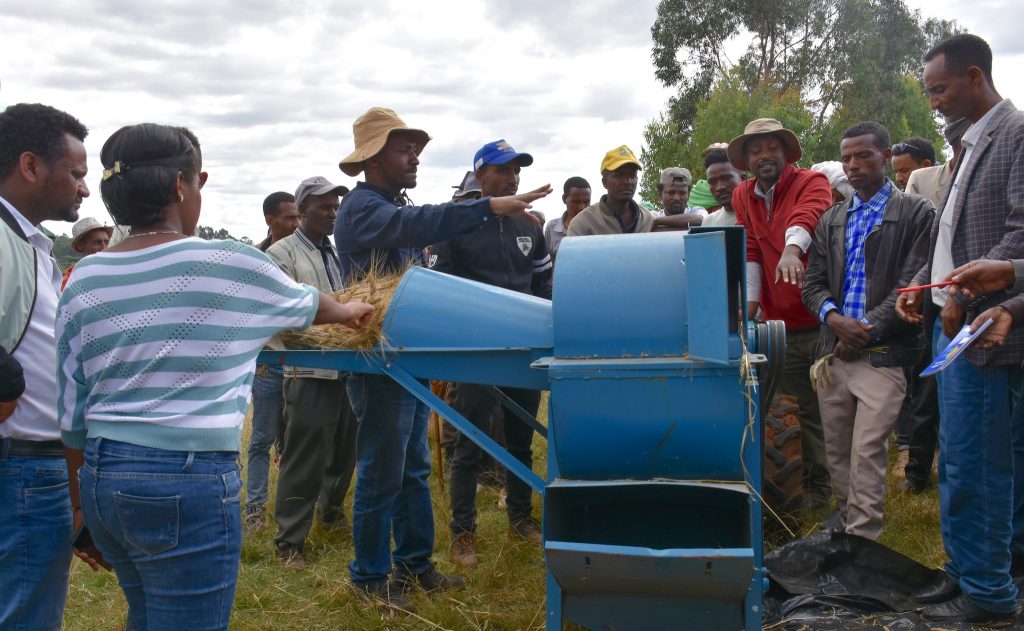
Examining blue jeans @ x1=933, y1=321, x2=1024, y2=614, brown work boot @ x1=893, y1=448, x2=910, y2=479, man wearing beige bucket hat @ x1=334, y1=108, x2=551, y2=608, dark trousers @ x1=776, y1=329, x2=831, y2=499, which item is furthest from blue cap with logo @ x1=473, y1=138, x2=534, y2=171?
brown work boot @ x1=893, y1=448, x2=910, y2=479

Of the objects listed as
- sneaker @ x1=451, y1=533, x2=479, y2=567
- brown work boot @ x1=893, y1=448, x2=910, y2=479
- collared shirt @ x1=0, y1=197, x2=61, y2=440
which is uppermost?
Result: collared shirt @ x1=0, y1=197, x2=61, y2=440

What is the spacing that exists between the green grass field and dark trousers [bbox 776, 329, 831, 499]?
423mm

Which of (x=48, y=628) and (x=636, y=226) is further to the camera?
(x=636, y=226)

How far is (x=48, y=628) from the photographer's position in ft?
8.13

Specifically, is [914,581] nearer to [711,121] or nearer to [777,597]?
[777,597]

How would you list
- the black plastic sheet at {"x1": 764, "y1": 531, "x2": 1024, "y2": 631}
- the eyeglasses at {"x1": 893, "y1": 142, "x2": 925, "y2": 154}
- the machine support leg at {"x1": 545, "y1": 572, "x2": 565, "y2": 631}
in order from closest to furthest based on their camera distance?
the machine support leg at {"x1": 545, "y1": 572, "x2": 565, "y2": 631} → the black plastic sheet at {"x1": 764, "y1": 531, "x2": 1024, "y2": 631} → the eyeglasses at {"x1": 893, "y1": 142, "x2": 925, "y2": 154}

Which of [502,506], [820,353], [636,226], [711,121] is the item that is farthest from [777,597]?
[711,121]

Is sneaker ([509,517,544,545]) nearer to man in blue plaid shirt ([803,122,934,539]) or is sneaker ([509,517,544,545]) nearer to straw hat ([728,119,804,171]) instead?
man in blue plaid shirt ([803,122,934,539])

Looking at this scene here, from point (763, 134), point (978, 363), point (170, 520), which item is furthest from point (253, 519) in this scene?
point (978, 363)

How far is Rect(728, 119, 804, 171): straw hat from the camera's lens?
16.3 ft

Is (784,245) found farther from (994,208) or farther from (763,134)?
(994,208)

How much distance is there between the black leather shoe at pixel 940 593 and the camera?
3.62 metres

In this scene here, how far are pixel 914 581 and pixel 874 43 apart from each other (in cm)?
3340

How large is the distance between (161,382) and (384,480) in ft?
5.98
